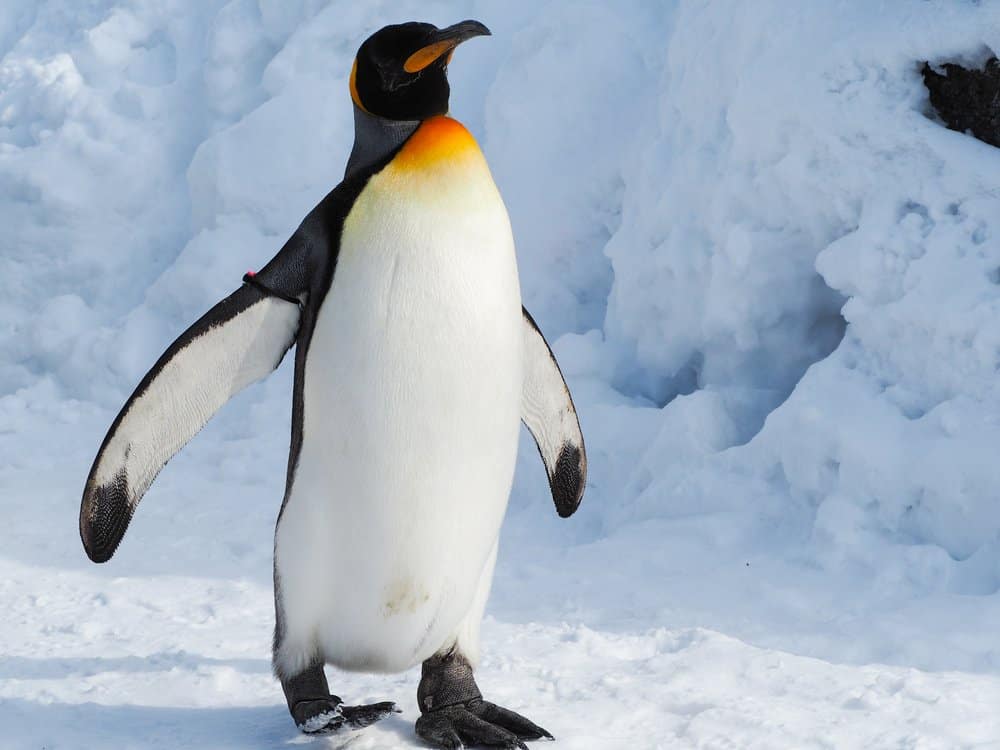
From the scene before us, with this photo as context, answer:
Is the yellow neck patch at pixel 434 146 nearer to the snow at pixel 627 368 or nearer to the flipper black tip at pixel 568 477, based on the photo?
the flipper black tip at pixel 568 477

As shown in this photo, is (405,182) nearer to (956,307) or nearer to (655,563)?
(655,563)

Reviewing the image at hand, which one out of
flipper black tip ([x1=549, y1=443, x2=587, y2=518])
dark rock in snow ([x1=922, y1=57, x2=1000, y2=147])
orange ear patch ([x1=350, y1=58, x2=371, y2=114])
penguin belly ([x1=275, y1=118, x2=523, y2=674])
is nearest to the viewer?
penguin belly ([x1=275, y1=118, x2=523, y2=674])

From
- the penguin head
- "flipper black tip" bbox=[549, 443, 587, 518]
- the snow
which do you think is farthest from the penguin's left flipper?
the penguin head

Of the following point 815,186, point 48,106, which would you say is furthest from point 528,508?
point 48,106

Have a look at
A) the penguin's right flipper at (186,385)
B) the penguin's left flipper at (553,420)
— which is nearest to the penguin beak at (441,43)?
the penguin's right flipper at (186,385)

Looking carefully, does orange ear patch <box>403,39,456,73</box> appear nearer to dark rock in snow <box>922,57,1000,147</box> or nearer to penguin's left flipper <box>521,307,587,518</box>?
penguin's left flipper <box>521,307,587,518</box>

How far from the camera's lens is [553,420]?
259 cm

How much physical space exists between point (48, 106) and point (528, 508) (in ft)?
11.9

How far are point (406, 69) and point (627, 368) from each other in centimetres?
239

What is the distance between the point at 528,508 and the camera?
12.6ft

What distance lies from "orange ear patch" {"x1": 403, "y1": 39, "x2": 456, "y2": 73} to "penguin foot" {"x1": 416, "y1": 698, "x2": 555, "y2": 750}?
1.12 metres

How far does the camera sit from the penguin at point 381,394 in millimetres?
2064

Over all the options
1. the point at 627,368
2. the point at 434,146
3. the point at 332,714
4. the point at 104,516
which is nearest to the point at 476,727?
the point at 332,714

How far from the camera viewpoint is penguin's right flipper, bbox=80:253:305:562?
215 centimetres
